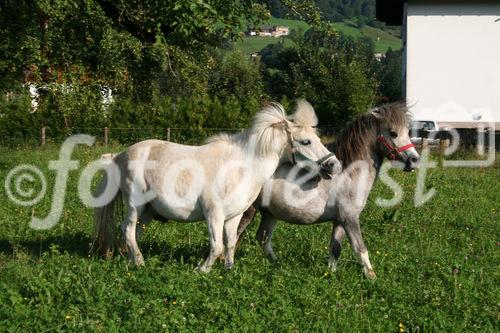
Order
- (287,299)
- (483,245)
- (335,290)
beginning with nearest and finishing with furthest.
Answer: (287,299) → (335,290) → (483,245)

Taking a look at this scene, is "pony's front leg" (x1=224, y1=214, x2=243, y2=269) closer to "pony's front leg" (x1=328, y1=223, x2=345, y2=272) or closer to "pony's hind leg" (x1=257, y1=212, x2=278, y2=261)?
"pony's hind leg" (x1=257, y1=212, x2=278, y2=261)

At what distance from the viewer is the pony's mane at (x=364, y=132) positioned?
8594 millimetres

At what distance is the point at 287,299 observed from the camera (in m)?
6.84

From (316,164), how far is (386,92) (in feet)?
153

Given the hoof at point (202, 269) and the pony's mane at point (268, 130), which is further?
the pony's mane at point (268, 130)

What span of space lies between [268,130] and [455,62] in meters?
28.8

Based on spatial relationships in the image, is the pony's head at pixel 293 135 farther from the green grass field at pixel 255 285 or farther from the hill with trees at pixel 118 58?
the hill with trees at pixel 118 58

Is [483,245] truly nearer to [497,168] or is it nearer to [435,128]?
[497,168]

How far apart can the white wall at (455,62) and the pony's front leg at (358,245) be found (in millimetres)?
27066

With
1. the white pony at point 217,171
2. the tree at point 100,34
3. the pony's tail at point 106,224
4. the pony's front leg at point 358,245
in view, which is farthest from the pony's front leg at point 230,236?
the tree at point 100,34

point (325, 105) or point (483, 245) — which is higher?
point (325, 105)

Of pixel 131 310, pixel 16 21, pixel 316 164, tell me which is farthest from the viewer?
pixel 16 21

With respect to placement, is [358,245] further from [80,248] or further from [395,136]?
[80,248]

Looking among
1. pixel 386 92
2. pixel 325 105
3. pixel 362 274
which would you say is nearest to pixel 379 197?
pixel 362 274
